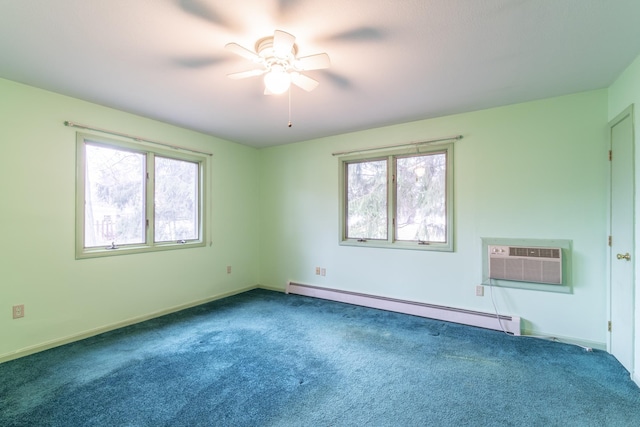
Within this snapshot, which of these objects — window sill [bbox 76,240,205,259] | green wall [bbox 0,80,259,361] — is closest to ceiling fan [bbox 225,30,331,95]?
green wall [bbox 0,80,259,361]

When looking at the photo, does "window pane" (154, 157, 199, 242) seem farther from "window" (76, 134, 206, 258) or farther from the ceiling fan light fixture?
the ceiling fan light fixture

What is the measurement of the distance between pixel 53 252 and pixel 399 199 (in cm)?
390

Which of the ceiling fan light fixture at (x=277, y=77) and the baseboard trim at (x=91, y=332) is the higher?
the ceiling fan light fixture at (x=277, y=77)

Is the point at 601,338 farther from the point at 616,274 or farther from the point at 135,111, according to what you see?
the point at 135,111

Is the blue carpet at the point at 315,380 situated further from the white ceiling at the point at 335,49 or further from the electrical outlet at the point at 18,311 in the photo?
the white ceiling at the point at 335,49

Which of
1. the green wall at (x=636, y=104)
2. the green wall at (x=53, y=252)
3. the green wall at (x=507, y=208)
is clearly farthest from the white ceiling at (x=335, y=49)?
the green wall at (x=507, y=208)

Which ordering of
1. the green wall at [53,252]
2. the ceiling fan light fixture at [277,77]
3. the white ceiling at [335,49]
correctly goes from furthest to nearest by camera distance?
the green wall at [53,252]
the ceiling fan light fixture at [277,77]
the white ceiling at [335,49]

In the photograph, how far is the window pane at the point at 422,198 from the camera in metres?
3.67

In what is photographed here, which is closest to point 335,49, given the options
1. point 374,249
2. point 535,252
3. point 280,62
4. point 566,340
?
point 280,62

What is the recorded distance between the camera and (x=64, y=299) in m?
2.89

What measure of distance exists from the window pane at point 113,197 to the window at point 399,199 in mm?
2691

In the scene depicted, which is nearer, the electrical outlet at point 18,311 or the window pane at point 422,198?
the electrical outlet at point 18,311

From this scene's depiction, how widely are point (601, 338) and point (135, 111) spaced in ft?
17.7

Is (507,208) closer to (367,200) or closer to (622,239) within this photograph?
(622,239)
